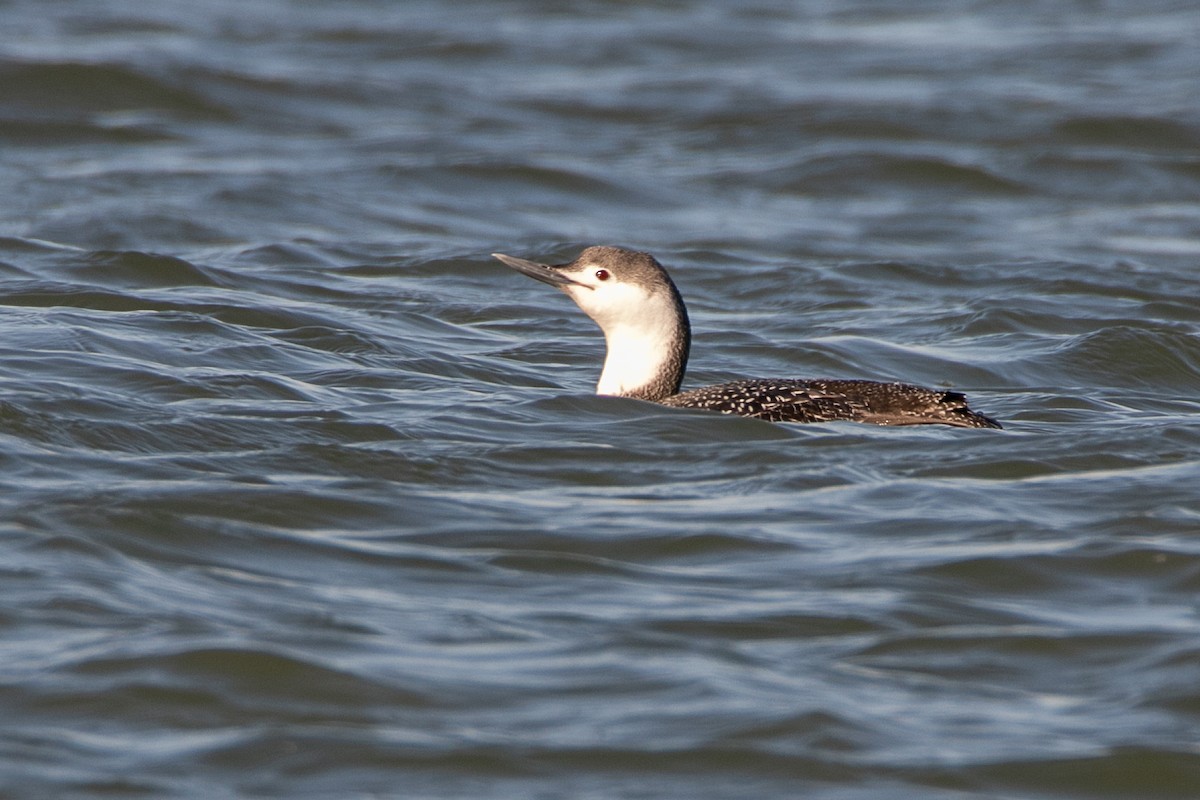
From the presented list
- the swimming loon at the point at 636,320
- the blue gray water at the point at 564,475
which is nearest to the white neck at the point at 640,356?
the swimming loon at the point at 636,320

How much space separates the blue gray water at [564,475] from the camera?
471 centimetres

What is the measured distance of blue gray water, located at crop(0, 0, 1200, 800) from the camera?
4707 mm

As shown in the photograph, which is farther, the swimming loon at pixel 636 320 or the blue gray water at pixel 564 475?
the swimming loon at pixel 636 320

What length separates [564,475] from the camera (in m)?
6.83

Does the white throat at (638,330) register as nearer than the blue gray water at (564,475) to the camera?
No

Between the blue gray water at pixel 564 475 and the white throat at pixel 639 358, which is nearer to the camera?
the blue gray water at pixel 564 475

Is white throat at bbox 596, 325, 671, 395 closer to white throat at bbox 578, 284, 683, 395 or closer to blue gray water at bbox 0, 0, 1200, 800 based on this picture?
white throat at bbox 578, 284, 683, 395

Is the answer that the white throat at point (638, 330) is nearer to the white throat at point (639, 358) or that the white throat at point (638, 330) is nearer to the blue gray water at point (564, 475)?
the white throat at point (639, 358)

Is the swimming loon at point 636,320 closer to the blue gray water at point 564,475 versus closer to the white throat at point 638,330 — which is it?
the white throat at point 638,330

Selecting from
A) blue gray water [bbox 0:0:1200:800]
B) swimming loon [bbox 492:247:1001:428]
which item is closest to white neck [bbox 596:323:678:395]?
swimming loon [bbox 492:247:1001:428]

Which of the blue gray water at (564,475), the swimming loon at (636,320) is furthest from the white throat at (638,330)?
the blue gray water at (564,475)

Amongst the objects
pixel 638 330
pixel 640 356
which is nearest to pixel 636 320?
pixel 638 330

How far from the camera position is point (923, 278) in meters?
11.7

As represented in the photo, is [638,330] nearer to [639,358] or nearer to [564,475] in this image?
[639,358]
